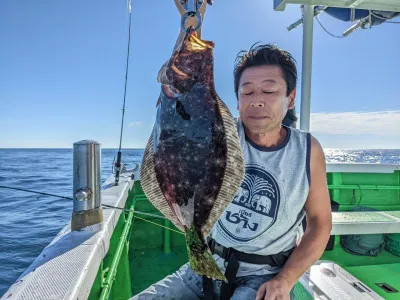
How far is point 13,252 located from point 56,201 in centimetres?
633

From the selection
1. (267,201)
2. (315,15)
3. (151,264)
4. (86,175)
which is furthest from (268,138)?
(315,15)

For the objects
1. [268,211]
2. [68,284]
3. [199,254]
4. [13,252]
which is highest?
[268,211]

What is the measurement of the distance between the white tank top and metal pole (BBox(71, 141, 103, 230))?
48.7 inches

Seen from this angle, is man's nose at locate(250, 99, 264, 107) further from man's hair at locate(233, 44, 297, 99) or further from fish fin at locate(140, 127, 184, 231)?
fish fin at locate(140, 127, 184, 231)

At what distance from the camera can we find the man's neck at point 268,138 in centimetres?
198

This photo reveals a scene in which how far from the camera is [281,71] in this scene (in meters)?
1.82

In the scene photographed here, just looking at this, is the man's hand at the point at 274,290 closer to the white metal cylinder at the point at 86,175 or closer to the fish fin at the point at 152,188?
the fish fin at the point at 152,188

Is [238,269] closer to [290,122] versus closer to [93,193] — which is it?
[93,193]

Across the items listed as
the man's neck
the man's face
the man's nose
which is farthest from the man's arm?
the man's nose

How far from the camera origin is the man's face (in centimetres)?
177

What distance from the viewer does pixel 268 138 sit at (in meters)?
2.00

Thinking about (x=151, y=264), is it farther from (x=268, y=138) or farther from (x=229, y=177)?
(x=229, y=177)

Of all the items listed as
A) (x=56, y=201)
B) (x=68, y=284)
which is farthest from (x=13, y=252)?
(x=68, y=284)

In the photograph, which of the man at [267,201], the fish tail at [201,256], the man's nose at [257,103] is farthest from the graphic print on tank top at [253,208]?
the fish tail at [201,256]
